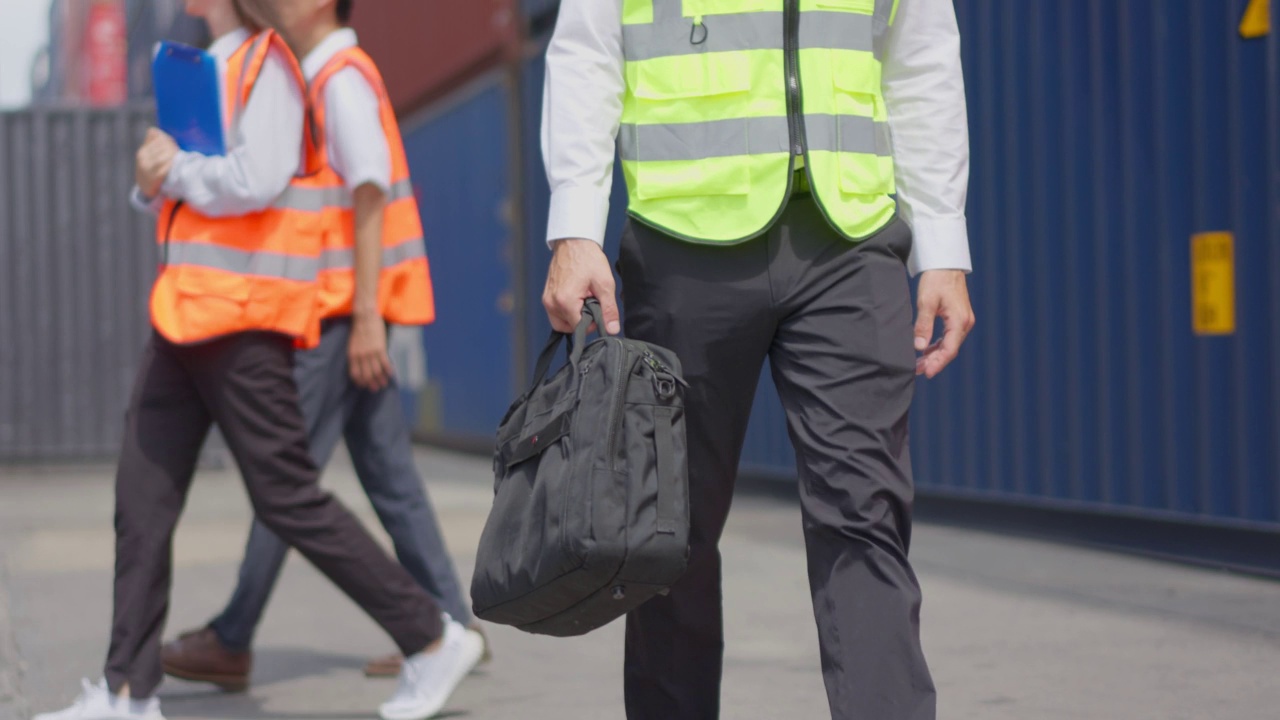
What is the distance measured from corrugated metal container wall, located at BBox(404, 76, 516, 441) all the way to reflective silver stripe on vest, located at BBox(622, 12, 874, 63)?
9.11 metres

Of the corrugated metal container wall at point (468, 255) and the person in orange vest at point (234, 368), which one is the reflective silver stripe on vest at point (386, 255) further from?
the corrugated metal container wall at point (468, 255)

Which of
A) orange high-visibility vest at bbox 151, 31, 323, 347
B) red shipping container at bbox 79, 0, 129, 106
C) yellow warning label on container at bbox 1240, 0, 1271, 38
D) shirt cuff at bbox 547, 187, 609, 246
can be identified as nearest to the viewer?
shirt cuff at bbox 547, 187, 609, 246

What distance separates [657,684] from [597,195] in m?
0.77

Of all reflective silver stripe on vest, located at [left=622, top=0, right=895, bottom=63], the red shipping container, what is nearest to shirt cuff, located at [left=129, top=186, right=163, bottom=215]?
reflective silver stripe on vest, located at [left=622, top=0, right=895, bottom=63]

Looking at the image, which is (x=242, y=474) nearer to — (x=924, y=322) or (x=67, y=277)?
(x=924, y=322)

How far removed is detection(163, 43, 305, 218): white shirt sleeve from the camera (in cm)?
337

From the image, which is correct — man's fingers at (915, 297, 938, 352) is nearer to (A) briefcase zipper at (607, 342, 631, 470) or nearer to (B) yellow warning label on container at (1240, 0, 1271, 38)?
(A) briefcase zipper at (607, 342, 631, 470)

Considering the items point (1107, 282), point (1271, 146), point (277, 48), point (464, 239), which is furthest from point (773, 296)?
point (464, 239)

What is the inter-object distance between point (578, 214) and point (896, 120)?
526 millimetres

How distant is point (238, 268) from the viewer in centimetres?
342

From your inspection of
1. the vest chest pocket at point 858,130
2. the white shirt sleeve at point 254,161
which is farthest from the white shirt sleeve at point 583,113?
the white shirt sleeve at point 254,161

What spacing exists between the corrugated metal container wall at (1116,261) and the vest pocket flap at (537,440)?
11.2 ft

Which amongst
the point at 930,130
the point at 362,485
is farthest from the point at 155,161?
the point at 930,130

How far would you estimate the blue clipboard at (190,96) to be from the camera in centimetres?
341
